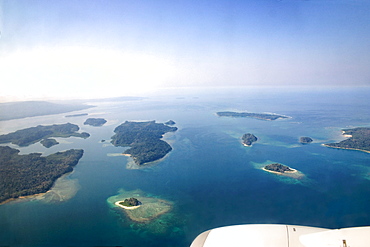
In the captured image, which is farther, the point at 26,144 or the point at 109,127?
the point at 109,127

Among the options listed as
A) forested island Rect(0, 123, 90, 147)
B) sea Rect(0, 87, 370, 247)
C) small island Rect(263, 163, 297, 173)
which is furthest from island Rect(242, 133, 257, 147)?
forested island Rect(0, 123, 90, 147)

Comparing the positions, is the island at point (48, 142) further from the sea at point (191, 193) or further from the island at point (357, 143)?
the island at point (357, 143)

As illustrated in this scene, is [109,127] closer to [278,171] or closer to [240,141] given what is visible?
[240,141]

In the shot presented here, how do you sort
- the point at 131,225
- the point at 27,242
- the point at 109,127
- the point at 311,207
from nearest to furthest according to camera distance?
the point at 27,242 → the point at 131,225 → the point at 311,207 → the point at 109,127

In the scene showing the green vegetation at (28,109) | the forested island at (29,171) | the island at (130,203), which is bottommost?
the island at (130,203)

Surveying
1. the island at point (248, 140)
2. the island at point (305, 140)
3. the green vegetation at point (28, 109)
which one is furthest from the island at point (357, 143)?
the green vegetation at point (28, 109)

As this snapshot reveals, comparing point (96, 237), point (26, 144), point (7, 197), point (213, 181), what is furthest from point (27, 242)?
point (26, 144)

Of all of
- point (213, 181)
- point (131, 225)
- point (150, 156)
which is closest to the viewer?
point (131, 225)

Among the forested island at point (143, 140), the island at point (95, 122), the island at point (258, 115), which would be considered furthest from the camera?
the island at point (258, 115)
